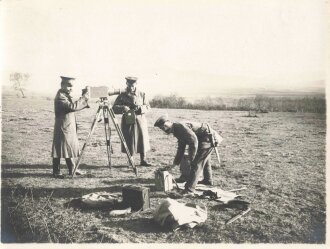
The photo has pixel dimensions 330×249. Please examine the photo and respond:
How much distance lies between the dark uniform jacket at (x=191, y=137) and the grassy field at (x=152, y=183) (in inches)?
31.5

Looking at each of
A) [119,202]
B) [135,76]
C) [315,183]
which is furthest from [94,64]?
[315,183]

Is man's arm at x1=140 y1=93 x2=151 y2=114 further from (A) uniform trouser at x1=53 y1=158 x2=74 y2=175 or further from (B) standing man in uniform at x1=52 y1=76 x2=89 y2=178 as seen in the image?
(A) uniform trouser at x1=53 y1=158 x2=74 y2=175

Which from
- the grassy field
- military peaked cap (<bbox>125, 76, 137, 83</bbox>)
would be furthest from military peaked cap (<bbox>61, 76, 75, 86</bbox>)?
the grassy field

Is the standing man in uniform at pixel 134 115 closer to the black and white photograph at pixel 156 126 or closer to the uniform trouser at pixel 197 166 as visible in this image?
the black and white photograph at pixel 156 126

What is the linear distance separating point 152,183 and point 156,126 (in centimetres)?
126

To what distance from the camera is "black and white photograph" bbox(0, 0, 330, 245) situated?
6.09 meters

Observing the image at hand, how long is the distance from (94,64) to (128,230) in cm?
383

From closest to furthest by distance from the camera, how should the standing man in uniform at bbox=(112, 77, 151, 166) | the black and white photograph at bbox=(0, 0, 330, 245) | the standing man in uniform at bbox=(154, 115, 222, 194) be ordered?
1. the black and white photograph at bbox=(0, 0, 330, 245)
2. the standing man in uniform at bbox=(154, 115, 222, 194)
3. the standing man in uniform at bbox=(112, 77, 151, 166)

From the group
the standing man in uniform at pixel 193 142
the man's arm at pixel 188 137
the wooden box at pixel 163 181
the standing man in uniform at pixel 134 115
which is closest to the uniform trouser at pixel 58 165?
the standing man in uniform at pixel 134 115

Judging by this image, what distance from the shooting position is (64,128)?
25.2 ft

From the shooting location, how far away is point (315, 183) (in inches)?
283

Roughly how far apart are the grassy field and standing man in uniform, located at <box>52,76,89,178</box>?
465 mm

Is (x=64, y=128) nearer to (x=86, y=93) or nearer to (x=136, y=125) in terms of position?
(x=86, y=93)

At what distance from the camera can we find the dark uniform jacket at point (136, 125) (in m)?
8.43
